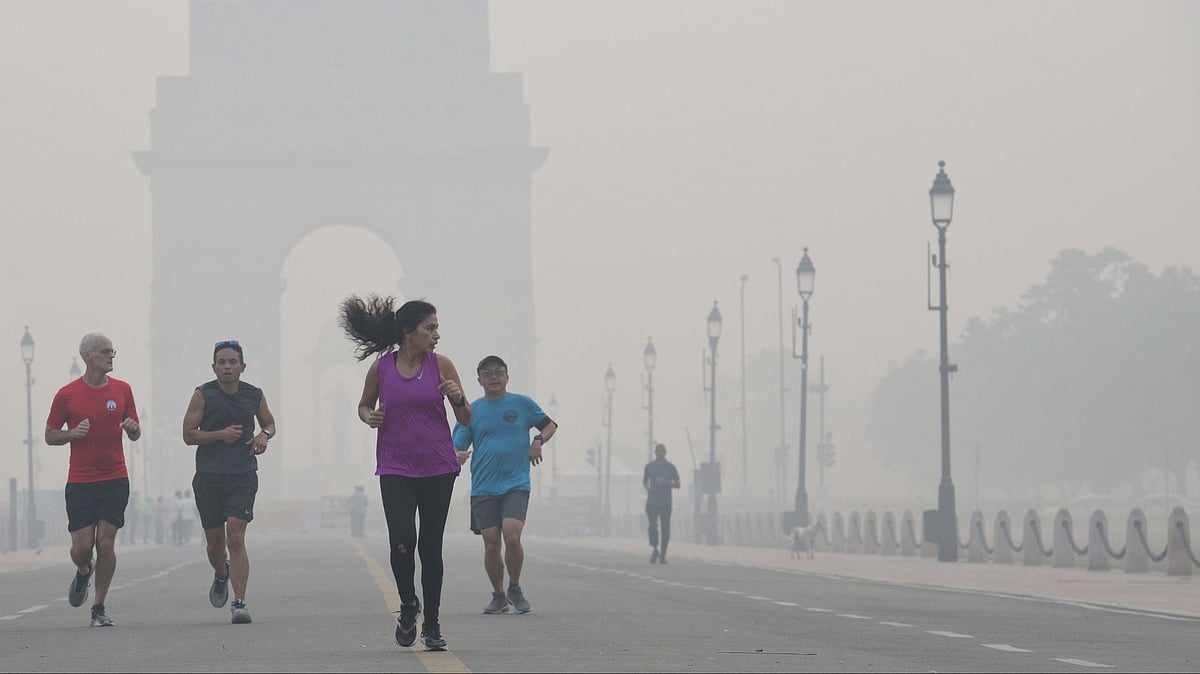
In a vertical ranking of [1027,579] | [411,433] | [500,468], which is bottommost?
[1027,579]

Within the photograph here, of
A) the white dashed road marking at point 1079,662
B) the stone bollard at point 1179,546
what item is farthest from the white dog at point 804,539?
the white dashed road marking at point 1079,662

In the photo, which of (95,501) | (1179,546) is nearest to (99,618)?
(95,501)

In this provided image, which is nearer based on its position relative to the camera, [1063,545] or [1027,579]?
[1027,579]

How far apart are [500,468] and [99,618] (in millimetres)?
2823

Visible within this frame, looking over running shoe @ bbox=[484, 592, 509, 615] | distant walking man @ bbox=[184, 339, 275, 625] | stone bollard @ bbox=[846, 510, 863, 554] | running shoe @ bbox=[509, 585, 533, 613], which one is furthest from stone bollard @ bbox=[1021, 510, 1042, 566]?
distant walking man @ bbox=[184, 339, 275, 625]

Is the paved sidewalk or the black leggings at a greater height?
the black leggings

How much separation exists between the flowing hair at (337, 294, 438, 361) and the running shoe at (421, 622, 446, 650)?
131 cm

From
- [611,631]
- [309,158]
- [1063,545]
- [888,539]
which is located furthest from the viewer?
[309,158]

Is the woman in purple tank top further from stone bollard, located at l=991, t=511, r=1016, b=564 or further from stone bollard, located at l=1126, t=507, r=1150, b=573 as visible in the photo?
stone bollard, located at l=991, t=511, r=1016, b=564

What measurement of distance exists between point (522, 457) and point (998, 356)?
82160mm

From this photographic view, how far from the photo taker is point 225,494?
15391 millimetres

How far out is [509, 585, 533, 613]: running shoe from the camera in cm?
1659

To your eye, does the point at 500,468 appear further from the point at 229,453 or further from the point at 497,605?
the point at 229,453

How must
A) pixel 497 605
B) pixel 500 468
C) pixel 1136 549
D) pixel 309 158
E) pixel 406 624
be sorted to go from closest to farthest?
pixel 406 624, pixel 497 605, pixel 500 468, pixel 1136 549, pixel 309 158
